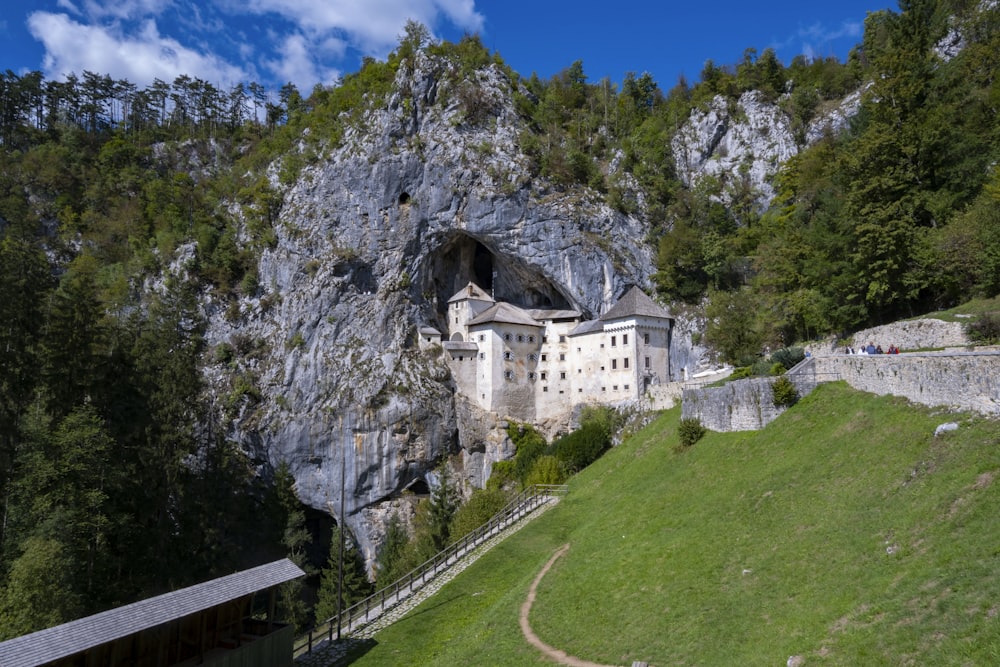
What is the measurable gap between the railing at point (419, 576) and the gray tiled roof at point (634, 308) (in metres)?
18.9

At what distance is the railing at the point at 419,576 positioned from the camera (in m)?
21.8

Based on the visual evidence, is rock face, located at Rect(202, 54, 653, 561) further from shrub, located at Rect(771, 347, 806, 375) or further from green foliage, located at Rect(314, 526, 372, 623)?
shrub, located at Rect(771, 347, 806, 375)

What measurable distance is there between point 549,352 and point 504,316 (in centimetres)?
521

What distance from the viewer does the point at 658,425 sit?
34250 millimetres

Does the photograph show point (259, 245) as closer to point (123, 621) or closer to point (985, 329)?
point (123, 621)

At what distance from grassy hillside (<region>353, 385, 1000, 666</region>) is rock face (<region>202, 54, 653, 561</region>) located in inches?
1208

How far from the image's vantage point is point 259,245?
65.4 meters

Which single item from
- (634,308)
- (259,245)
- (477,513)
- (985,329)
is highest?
(259,245)

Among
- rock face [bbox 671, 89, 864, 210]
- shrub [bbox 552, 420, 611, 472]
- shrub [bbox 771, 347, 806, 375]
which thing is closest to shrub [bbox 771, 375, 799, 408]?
shrub [bbox 771, 347, 806, 375]

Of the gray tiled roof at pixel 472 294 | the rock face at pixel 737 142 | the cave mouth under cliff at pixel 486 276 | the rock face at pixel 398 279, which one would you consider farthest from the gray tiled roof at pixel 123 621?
the rock face at pixel 737 142

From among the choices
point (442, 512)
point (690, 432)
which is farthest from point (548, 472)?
point (690, 432)

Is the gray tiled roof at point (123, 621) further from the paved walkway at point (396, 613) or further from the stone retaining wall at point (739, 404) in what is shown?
the stone retaining wall at point (739, 404)

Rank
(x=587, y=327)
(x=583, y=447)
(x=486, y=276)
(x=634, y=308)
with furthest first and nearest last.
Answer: (x=486, y=276)
(x=587, y=327)
(x=634, y=308)
(x=583, y=447)

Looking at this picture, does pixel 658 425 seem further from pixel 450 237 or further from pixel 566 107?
pixel 566 107
